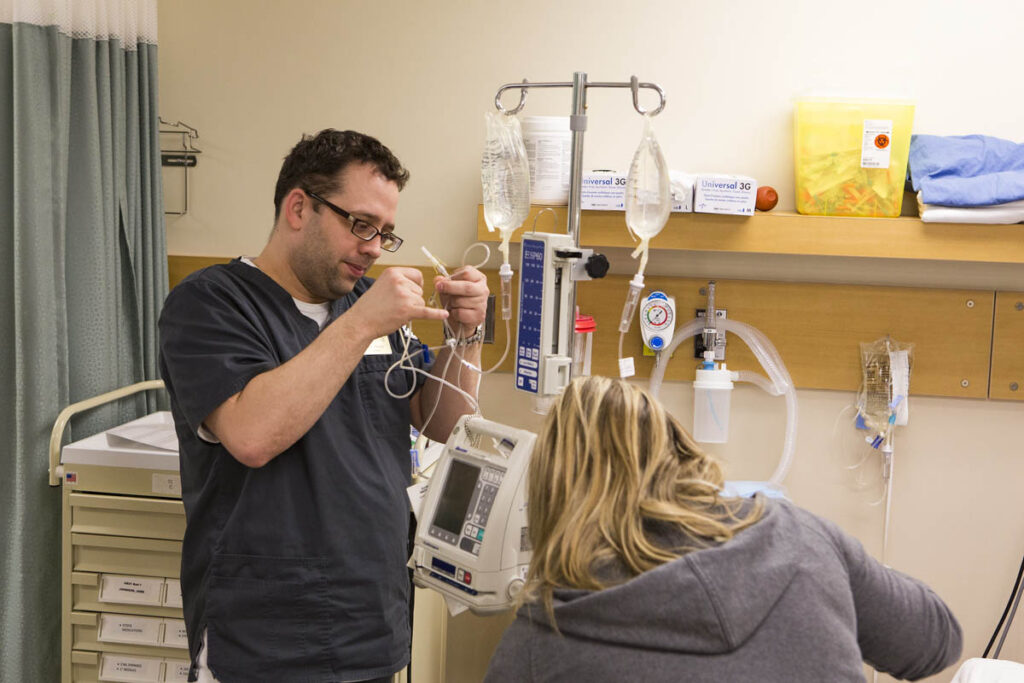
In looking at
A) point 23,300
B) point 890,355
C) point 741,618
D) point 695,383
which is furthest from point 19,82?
point 890,355

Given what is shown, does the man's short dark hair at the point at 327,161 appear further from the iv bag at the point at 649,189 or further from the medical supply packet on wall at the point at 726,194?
the medical supply packet on wall at the point at 726,194

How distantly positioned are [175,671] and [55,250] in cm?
103

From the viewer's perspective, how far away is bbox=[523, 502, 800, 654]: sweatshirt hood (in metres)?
1.00

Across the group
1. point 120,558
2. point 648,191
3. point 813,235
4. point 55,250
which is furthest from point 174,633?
point 813,235

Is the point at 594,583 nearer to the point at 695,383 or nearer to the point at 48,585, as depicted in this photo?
the point at 695,383

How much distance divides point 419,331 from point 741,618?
5.94 ft

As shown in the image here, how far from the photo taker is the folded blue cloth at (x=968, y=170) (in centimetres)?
225

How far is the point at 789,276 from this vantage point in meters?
2.56

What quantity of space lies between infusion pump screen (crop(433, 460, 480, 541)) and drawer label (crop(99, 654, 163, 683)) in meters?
1.12

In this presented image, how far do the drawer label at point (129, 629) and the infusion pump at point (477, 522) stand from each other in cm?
101

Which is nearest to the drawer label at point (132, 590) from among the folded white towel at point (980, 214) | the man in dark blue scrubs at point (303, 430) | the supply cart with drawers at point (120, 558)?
the supply cart with drawers at point (120, 558)

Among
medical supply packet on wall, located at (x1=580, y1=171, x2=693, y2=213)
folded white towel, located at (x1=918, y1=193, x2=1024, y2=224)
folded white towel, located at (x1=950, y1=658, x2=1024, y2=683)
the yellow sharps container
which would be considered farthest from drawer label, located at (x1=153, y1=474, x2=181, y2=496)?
folded white towel, located at (x1=918, y1=193, x2=1024, y2=224)

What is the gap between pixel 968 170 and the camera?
2303 mm

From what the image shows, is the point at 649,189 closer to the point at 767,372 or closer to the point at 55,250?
the point at 767,372
